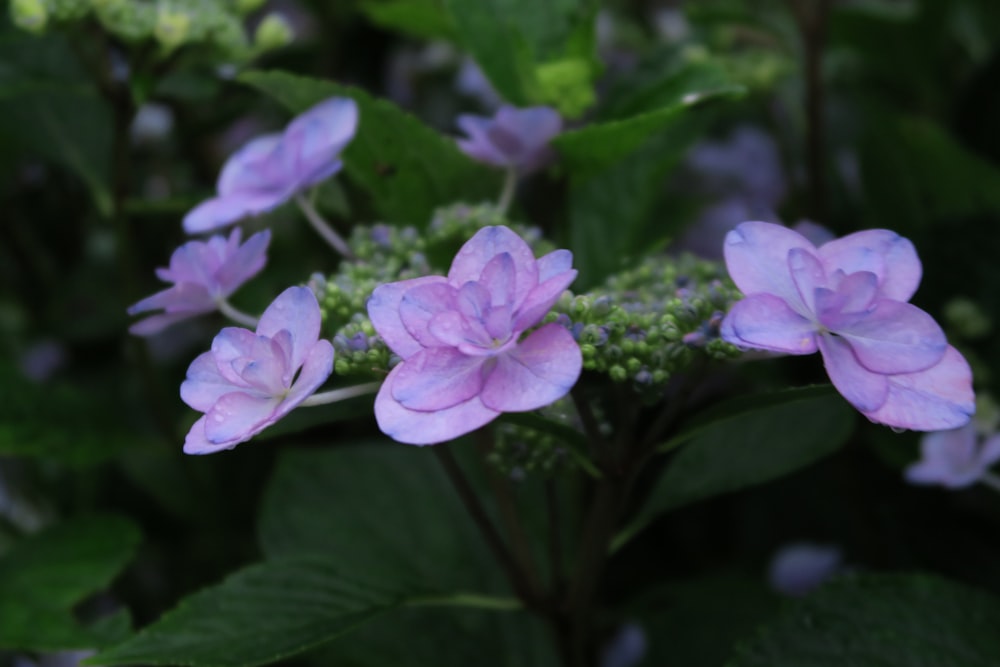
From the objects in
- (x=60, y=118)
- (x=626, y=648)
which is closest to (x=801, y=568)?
(x=626, y=648)

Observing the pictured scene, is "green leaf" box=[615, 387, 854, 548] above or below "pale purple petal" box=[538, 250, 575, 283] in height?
below

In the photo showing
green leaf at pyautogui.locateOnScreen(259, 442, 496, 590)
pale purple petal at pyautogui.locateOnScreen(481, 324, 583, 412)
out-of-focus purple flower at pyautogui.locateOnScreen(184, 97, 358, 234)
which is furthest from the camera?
green leaf at pyautogui.locateOnScreen(259, 442, 496, 590)

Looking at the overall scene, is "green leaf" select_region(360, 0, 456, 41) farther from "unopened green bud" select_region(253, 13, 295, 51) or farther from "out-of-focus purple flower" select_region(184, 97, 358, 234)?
"out-of-focus purple flower" select_region(184, 97, 358, 234)

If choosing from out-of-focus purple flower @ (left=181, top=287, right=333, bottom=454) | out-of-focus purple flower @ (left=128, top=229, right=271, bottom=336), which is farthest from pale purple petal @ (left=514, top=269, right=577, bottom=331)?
out-of-focus purple flower @ (left=128, top=229, right=271, bottom=336)

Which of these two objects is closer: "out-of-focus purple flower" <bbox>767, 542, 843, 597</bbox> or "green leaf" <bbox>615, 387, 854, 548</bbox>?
"green leaf" <bbox>615, 387, 854, 548</bbox>

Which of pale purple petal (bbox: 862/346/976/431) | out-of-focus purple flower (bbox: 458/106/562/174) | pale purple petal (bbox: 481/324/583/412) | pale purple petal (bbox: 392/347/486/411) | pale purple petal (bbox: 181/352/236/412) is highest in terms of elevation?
pale purple petal (bbox: 181/352/236/412)

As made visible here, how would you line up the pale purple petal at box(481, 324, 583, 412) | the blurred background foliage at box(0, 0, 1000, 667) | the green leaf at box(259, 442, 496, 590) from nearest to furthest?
the pale purple petal at box(481, 324, 583, 412)
the blurred background foliage at box(0, 0, 1000, 667)
the green leaf at box(259, 442, 496, 590)

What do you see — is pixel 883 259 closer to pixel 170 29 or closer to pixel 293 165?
pixel 293 165

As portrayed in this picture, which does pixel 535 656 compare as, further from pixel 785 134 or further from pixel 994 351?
pixel 785 134
